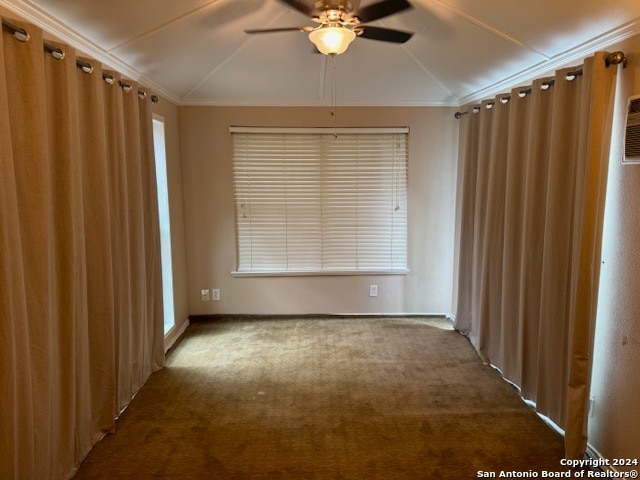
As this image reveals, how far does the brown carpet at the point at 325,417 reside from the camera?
7.28 ft

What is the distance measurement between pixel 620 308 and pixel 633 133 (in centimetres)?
84

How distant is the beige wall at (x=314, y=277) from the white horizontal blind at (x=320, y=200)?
10 cm

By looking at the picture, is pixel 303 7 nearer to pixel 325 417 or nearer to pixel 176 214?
pixel 325 417

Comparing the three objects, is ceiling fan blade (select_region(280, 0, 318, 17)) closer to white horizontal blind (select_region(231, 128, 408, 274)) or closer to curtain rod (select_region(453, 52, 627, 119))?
curtain rod (select_region(453, 52, 627, 119))

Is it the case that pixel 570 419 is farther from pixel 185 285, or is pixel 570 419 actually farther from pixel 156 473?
pixel 185 285

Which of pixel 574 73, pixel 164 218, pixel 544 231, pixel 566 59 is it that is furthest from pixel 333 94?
pixel 544 231

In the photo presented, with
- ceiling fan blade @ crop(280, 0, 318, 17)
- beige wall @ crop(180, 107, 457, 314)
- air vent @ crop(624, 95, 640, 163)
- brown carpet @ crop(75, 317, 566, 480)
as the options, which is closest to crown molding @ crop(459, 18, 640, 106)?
air vent @ crop(624, 95, 640, 163)

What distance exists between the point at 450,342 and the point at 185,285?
264 cm

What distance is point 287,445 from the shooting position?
2.39m

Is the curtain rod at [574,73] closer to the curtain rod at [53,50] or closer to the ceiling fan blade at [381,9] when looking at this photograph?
the ceiling fan blade at [381,9]

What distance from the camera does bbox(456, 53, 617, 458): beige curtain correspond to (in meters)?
2.12

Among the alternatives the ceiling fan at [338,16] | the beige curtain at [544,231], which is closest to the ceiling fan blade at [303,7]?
the ceiling fan at [338,16]

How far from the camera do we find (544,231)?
254 centimetres

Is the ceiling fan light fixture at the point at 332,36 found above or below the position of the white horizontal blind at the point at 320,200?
above
